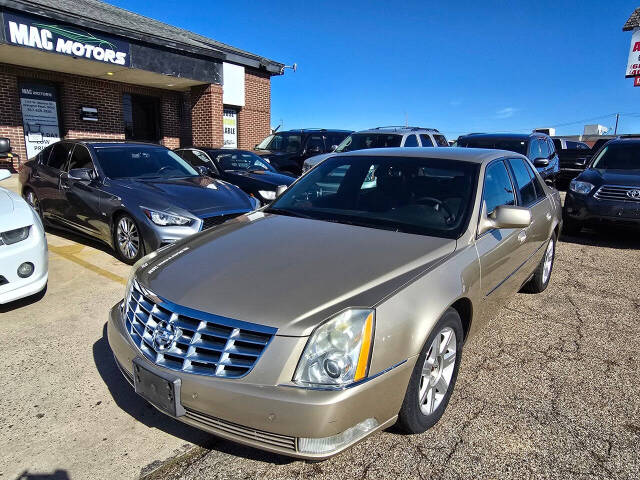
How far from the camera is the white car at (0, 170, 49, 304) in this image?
3.73m

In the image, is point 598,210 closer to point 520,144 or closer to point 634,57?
point 520,144

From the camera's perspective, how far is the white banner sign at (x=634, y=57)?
676 inches

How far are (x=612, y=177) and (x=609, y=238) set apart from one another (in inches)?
47.3

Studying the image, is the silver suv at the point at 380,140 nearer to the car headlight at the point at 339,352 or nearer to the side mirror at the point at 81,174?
the side mirror at the point at 81,174


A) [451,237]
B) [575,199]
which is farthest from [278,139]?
[451,237]

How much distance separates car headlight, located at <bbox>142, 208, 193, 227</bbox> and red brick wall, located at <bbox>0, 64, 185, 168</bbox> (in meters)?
8.44

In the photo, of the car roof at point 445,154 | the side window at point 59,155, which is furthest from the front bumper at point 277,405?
the side window at point 59,155

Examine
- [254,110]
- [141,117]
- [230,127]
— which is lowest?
[230,127]

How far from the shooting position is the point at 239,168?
29.2 ft

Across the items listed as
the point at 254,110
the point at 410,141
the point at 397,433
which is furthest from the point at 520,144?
the point at 254,110

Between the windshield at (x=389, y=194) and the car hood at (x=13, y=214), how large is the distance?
7.10 feet

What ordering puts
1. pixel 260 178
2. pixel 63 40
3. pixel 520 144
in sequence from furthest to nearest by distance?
pixel 520 144
pixel 63 40
pixel 260 178

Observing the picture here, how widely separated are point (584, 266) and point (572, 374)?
3325 millimetres

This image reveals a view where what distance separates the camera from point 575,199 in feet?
24.5
